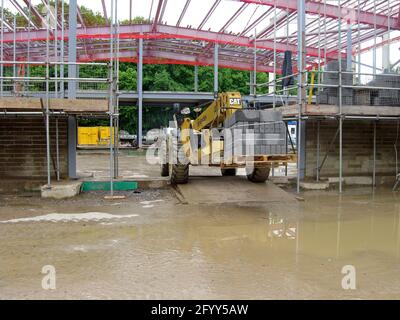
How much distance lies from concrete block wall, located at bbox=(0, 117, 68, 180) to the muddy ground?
1942mm

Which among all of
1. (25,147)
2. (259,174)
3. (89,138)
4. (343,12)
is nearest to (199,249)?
(259,174)

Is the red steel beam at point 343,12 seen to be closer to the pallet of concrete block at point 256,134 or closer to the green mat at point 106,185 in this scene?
the pallet of concrete block at point 256,134

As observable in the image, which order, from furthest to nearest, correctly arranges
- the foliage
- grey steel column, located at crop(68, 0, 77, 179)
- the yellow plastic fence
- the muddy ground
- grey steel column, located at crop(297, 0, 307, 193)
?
1. the foliage
2. the yellow plastic fence
3. grey steel column, located at crop(68, 0, 77, 179)
4. grey steel column, located at crop(297, 0, 307, 193)
5. the muddy ground

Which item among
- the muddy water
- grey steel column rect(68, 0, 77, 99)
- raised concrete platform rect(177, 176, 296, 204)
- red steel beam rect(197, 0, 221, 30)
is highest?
red steel beam rect(197, 0, 221, 30)

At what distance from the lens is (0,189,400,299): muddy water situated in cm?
476

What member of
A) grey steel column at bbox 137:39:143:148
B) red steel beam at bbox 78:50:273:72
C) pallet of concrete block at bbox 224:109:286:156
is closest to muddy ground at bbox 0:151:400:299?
pallet of concrete block at bbox 224:109:286:156

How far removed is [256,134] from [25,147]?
20.5ft

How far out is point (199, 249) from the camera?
636cm

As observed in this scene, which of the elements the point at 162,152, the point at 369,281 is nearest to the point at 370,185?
the point at 162,152

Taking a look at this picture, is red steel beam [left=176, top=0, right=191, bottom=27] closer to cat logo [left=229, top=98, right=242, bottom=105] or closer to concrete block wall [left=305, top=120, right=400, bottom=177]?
cat logo [left=229, top=98, right=242, bottom=105]

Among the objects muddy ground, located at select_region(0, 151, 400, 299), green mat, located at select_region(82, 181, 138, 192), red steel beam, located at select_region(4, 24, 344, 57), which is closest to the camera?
muddy ground, located at select_region(0, 151, 400, 299)

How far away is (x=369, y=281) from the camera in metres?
5.02
